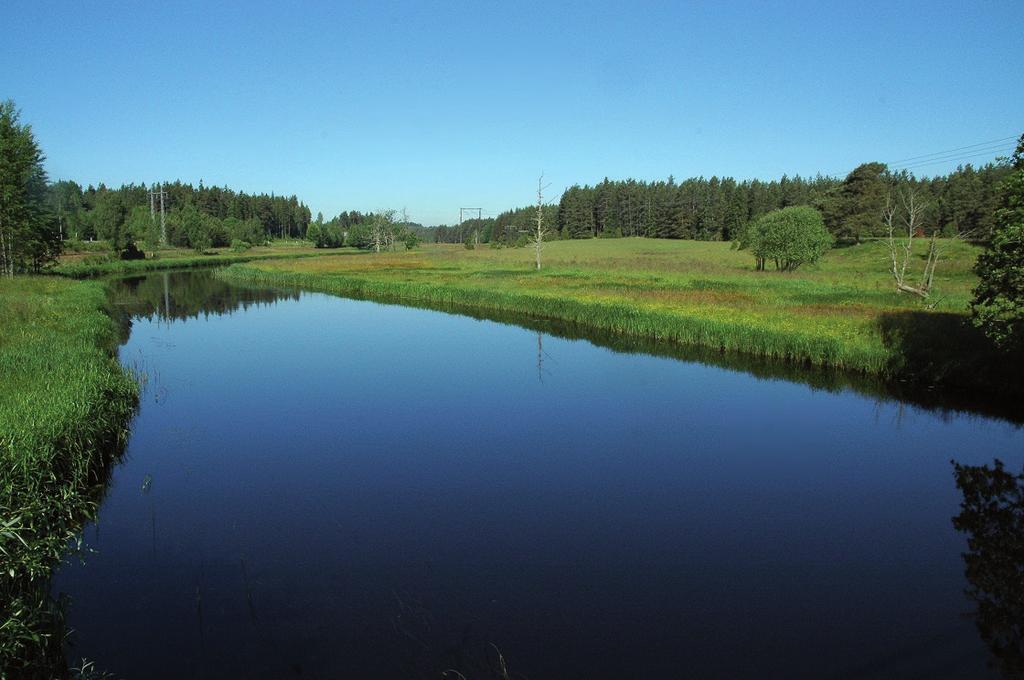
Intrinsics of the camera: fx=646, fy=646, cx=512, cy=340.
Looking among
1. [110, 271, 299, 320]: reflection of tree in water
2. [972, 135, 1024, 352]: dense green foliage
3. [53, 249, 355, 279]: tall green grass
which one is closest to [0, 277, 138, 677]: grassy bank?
[110, 271, 299, 320]: reflection of tree in water

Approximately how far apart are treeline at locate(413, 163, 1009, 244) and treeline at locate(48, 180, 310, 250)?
1639 inches

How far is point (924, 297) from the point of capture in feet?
91.4

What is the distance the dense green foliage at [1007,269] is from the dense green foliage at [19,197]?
1738 inches

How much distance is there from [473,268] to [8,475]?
5234 centimetres

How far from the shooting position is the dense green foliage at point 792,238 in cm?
4725

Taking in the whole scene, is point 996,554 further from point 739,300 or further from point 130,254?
point 130,254

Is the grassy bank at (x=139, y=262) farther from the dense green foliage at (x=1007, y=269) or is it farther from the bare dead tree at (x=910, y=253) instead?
the dense green foliage at (x=1007, y=269)

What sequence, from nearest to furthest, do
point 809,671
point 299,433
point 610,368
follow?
point 809,671 → point 299,433 → point 610,368

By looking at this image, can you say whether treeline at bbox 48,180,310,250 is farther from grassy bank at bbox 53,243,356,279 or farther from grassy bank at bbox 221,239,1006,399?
grassy bank at bbox 221,239,1006,399

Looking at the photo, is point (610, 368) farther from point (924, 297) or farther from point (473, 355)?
Result: point (924, 297)

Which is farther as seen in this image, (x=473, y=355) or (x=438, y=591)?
(x=473, y=355)

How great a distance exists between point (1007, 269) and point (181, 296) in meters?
44.5

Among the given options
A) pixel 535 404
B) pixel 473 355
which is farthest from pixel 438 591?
pixel 473 355

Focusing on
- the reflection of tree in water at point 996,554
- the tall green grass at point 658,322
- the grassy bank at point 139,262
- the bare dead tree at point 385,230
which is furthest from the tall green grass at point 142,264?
the reflection of tree in water at point 996,554
